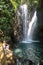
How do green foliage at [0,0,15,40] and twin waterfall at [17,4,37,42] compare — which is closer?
green foliage at [0,0,15,40]

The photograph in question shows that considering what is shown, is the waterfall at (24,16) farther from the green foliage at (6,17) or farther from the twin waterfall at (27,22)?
the green foliage at (6,17)

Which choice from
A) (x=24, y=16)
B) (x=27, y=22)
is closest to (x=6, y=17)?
(x=24, y=16)

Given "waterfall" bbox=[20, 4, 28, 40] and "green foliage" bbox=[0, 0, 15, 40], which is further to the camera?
"waterfall" bbox=[20, 4, 28, 40]

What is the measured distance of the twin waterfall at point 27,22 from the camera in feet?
43.7

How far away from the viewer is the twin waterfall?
1333 cm

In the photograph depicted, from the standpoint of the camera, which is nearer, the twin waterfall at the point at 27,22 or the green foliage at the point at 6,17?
the green foliage at the point at 6,17

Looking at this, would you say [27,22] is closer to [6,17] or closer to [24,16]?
[24,16]

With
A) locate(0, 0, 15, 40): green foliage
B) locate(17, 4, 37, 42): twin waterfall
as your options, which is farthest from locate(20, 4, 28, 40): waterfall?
locate(0, 0, 15, 40): green foliage

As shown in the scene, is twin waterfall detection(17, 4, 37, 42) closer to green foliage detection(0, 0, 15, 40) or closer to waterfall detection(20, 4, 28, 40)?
waterfall detection(20, 4, 28, 40)

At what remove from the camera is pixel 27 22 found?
13.5 meters

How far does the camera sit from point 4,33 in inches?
426

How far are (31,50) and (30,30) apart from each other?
3.54 metres

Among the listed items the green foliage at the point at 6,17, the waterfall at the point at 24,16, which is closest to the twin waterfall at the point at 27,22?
the waterfall at the point at 24,16

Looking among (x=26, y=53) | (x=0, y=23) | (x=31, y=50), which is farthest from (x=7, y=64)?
(x=0, y=23)
